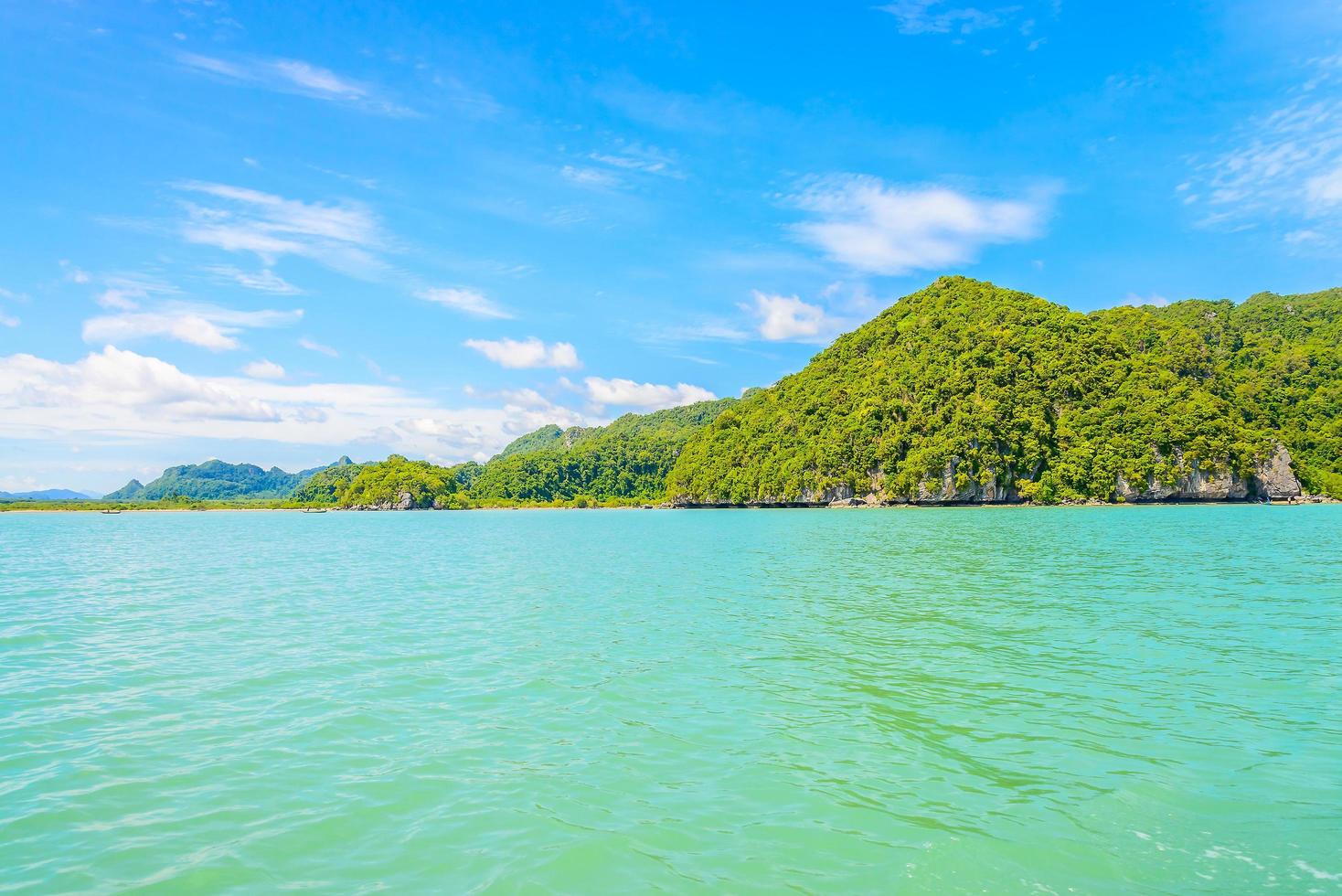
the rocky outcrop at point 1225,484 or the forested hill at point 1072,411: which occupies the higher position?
the forested hill at point 1072,411

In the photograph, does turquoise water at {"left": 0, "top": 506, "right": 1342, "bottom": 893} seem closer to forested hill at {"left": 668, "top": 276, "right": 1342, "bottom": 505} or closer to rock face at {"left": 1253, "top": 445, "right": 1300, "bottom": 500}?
forested hill at {"left": 668, "top": 276, "right": 1342, "bottom": 505}

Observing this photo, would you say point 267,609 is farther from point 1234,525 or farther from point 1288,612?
point 1234,525

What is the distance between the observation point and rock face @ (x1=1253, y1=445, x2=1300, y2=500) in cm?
11756

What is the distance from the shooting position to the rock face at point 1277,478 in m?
118

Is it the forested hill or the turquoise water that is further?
the forested hill

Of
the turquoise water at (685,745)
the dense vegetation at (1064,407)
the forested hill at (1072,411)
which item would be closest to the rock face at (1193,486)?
the forested hill at (1072,411)

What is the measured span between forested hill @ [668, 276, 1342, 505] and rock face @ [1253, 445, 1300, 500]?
27 centimetres

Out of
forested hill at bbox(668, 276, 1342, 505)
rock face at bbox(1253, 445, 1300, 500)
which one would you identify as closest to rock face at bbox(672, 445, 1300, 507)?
rock face at bbox(1253, 445, 1300, 500)

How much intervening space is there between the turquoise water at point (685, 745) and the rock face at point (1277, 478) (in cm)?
12852

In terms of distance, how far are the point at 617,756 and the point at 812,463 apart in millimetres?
156161

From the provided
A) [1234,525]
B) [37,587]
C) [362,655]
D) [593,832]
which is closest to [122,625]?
[362,655]

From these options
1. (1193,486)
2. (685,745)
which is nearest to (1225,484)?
(1193,486)

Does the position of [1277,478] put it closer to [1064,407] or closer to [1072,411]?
[1072,411]

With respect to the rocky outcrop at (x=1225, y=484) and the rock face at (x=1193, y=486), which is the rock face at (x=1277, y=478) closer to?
the rocky outcrop at (x=1225, y=484)
